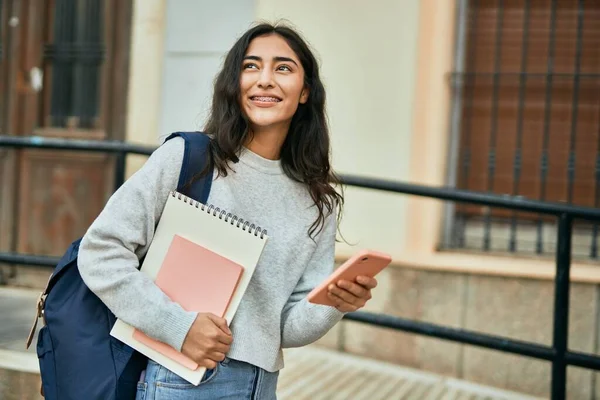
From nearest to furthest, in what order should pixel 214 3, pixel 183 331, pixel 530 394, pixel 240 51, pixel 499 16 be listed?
pixel 183 331 < pixel 240 51 < pixel 530 394 < pixel 499 16 < pixel 214 3

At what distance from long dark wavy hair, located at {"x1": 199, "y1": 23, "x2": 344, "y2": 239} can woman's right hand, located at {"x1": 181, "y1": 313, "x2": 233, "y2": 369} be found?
1.01 feet

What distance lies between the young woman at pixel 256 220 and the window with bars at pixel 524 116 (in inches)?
118

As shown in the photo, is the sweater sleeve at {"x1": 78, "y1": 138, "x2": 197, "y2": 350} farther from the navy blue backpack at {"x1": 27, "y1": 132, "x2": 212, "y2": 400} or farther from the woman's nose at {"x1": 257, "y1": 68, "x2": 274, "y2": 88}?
the woman's nose at {"x1": 257, "y1": 68, "x2": 274, "y2": 88}

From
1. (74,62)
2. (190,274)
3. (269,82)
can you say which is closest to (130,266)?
(190,274)

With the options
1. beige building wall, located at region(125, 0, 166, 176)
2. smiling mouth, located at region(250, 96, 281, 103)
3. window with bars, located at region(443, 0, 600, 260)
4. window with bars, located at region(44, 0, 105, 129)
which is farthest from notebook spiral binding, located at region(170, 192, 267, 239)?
window with bars, located at region(44, 0, 105, 129)

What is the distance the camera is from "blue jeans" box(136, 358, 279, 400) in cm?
152

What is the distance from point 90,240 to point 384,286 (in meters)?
3.17

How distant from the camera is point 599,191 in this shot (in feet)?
14.6

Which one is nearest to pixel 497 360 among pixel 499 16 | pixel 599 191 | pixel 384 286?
pixel 384 286

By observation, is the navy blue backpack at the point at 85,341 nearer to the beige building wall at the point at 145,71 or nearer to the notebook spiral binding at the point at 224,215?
the notebook spiral binding at the point at 224,215

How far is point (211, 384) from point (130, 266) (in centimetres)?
30

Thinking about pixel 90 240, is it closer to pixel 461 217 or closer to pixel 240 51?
pixel 240 51

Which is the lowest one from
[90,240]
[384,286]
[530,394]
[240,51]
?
[530,394]

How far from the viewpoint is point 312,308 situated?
163 cm
